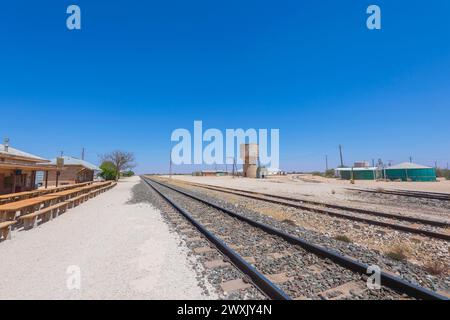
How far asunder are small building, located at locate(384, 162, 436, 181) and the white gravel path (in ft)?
197

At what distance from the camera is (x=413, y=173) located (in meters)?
49.1

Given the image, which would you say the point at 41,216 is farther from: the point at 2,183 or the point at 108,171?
the point at 108,171

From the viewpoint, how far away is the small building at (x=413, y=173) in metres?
48.0

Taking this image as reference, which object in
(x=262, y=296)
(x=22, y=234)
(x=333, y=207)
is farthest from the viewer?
(x=333, y=207)

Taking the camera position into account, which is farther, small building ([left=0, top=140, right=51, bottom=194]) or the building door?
the building door

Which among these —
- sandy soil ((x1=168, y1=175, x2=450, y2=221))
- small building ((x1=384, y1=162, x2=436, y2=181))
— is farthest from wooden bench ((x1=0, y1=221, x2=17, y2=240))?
small building ((x1=384, y1=162, x2=436, y2=181))

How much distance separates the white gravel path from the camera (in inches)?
133

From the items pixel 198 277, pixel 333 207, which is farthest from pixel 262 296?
pixel 333 207

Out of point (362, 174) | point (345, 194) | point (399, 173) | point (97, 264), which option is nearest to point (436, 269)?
point (97, 264)

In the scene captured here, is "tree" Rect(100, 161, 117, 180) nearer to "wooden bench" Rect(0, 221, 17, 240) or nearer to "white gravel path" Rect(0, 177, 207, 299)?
"white gravel path" Rect(0, 177, 207, 299)

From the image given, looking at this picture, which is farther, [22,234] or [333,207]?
[333,207]
